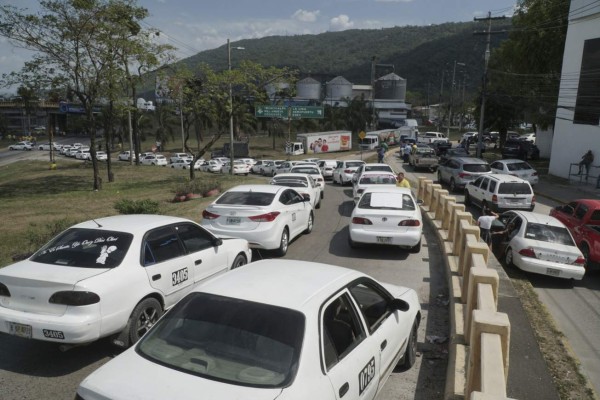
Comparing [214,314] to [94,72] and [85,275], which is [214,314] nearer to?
[85,275]

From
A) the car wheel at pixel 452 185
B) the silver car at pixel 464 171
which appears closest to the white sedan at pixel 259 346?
the silver car at pixel 464 171

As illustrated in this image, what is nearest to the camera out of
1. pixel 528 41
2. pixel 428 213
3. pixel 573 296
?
pixel 573 296

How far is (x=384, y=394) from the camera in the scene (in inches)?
199

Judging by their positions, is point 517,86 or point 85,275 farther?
point 517,86

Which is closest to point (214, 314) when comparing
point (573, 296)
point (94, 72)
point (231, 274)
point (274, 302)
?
point (274, 302)

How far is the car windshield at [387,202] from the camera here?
11.2 m

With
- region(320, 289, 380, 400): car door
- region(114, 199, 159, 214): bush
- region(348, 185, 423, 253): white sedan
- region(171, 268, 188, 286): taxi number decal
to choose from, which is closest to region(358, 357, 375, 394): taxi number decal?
region(320, 289, 380, 400): car door

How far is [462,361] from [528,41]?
4222 centimetres

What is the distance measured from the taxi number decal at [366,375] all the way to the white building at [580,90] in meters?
28.9

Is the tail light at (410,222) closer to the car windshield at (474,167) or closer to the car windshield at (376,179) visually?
the car windshield at (376,179)

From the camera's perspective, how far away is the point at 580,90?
29.8 meters

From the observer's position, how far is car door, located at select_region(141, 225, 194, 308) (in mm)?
6031

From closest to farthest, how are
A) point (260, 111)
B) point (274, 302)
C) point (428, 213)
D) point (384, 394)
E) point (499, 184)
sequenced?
point (274, 302)
point (384, 394)
point (428, 213)
point (499, 184)
point (260, 111)

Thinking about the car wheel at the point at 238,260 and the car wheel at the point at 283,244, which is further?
the car wheel at the point at 283,244
